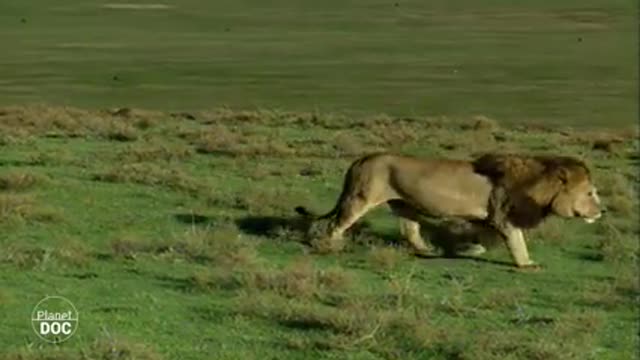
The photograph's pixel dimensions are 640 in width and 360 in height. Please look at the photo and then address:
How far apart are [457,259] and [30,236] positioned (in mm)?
3692

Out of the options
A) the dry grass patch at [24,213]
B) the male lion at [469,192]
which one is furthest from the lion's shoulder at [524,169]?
the dry grass patch at [24,213]

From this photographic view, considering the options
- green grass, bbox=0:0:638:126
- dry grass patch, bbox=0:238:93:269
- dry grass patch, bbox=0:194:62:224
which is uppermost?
green grass, bbox=0:0:638:126

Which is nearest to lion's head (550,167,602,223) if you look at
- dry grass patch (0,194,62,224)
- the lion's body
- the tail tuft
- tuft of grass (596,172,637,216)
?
the lion's body

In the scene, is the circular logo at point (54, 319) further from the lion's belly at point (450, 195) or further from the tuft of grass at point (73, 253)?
the lion's belly at point (450, 195)

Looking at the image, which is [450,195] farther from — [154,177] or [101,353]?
[154,177]

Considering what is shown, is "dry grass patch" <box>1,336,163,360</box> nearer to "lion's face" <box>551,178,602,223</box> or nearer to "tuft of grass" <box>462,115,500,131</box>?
"lion's face" <box>551,178,602,223</box>

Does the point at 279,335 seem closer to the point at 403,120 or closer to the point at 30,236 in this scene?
the point at 30,236

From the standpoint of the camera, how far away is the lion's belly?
12.3 m

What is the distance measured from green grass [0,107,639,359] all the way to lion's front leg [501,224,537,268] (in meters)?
0.14

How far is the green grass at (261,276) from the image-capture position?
9.05 meters

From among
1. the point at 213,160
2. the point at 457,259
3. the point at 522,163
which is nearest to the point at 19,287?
the point at 457,259

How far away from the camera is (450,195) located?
1233cm

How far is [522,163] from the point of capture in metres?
12.5

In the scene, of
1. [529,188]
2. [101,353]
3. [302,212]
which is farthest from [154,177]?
[101,353]
